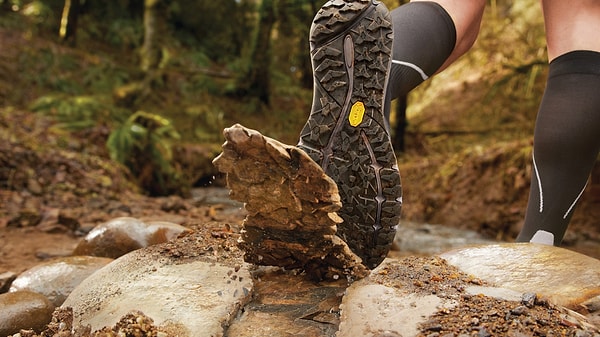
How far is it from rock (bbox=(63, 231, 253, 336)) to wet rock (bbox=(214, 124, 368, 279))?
12 cm

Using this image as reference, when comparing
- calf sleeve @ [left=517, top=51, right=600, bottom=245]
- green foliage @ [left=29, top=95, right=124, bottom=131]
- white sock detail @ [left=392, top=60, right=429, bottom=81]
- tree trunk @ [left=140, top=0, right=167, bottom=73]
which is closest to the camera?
white sock detail @ [left=392, top=60, right=429, bottom=81]

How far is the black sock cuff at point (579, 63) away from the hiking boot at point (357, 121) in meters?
0.73

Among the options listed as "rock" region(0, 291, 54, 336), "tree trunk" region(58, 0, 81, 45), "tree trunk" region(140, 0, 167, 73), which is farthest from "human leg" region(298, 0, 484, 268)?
"tree trunk" region(58, 0, 81, 45)

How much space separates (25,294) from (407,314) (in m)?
1.27

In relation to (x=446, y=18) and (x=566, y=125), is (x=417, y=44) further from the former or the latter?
(x=566, y=125)

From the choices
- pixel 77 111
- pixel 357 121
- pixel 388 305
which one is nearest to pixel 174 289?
pixel 388 305

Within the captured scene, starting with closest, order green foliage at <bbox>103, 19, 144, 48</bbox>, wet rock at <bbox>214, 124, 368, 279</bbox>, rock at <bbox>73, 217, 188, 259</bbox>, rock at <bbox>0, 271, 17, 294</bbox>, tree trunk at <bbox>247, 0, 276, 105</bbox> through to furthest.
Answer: wet rock at <bbox>214, 124, 368, 279</bbox> < rock at <bbox>0, 271, 17, 294</bbox> < rock at <bbox>73, 217, 188, 259</bbox> < tree trunk at <bbox>247, 0, 276, 105</bbox> < green foliage at <bbox>103, 19, 144, 48</bbox>

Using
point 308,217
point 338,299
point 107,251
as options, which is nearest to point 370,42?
point 308,217

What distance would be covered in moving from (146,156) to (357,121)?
526 cm

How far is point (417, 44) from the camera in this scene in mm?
1634

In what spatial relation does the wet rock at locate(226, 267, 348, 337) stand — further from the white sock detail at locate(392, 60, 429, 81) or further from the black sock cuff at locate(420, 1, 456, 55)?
the black sock cuff at locate(420, 1, 456, 55)

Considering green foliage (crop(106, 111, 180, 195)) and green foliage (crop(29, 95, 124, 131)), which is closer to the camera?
green foliage (crop(106, 111, 180, 195))

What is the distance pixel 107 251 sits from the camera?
7.72 feet

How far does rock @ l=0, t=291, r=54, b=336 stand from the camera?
1.62m
